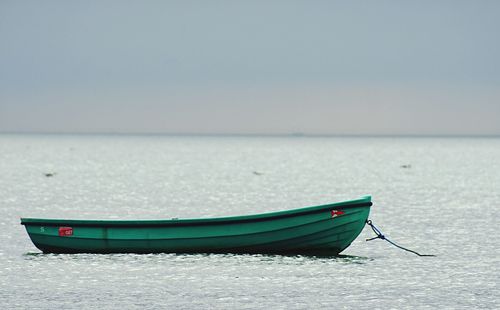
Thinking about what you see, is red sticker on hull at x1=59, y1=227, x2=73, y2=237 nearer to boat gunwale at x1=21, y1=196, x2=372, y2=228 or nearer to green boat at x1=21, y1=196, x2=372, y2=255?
green boat at x1=21, y1=196, x2=372, y2=255

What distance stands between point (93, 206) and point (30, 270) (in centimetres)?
3723

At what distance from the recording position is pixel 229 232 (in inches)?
1318

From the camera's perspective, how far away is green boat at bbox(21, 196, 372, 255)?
108 feet

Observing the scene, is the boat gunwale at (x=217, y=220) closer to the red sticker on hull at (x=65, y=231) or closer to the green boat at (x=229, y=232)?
the green boat at (x=229, y=232)

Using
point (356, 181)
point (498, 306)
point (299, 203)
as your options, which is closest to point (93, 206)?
point (299, 203)

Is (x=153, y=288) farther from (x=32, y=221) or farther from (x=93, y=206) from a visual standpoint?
(x=93, y=206)

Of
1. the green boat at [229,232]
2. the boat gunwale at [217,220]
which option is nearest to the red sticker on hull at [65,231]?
the green boat at [229,232]

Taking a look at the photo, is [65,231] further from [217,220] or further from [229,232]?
[229,232]

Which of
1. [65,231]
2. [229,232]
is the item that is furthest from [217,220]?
[65,231]

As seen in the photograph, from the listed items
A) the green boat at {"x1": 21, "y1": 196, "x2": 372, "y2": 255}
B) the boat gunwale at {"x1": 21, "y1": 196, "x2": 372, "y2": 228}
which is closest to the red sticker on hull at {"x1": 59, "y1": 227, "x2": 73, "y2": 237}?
the green boat at {"x1": 21, "y1": 196, "x2": 372, "y2": 255}

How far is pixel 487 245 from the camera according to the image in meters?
42.8

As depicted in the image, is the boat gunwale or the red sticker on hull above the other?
the boat gunwale

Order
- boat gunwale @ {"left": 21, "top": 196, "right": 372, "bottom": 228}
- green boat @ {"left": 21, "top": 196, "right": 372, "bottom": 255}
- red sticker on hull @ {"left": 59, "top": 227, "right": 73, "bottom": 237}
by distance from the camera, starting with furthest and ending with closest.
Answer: red sticker on hull @ {"left": 59, "top": 227, "right": 73, "bottom": 237} < green boat @ {"left": 21, "top": 196, "right": 372, "bottom": 255} < boat gunwale @ {"left": 21, "top": 196, "right": 372, "bottom": 228}

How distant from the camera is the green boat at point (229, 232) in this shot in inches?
1291
